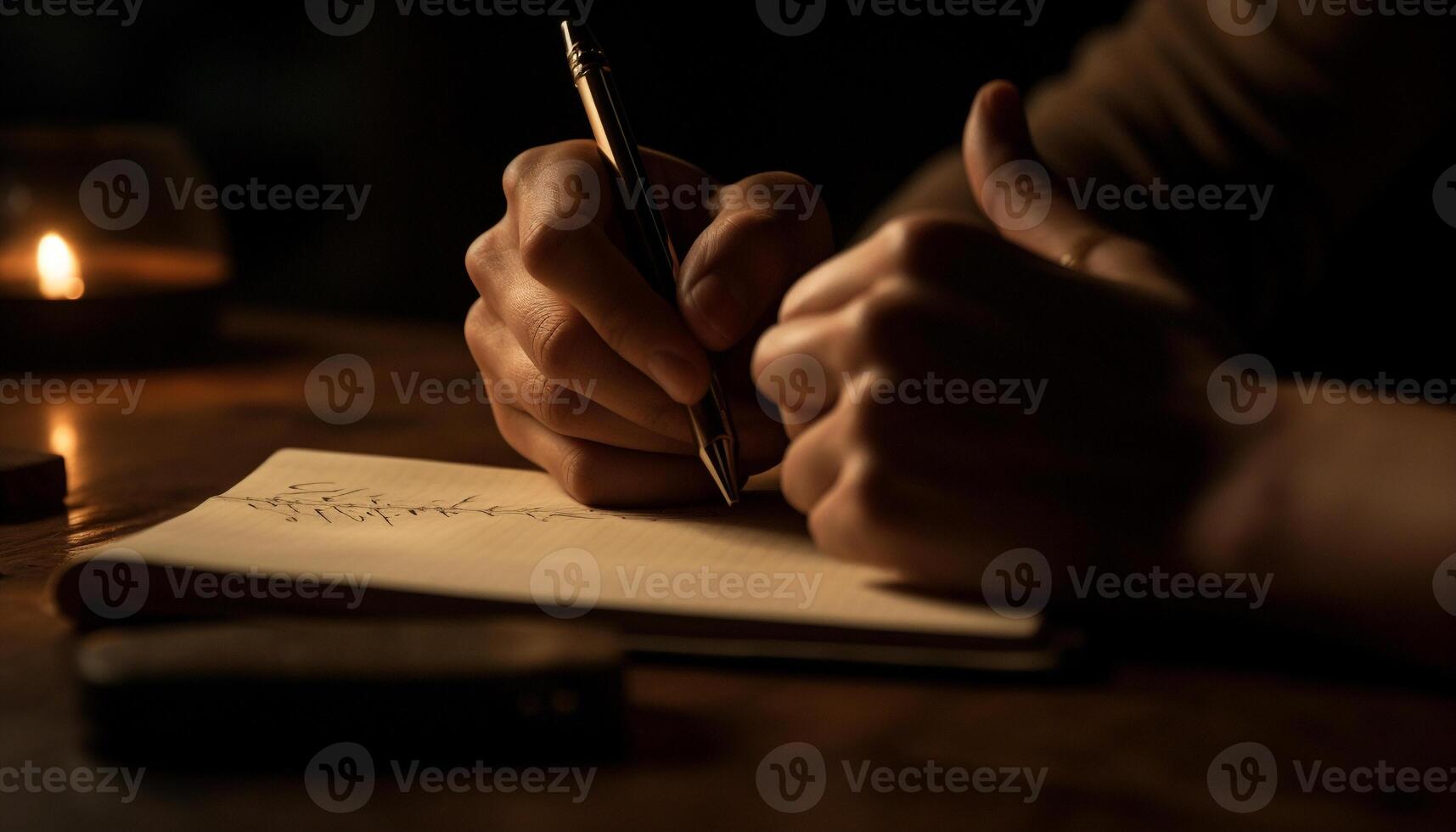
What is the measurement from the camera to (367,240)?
180cm

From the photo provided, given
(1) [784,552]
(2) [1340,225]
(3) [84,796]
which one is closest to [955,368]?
(1) [784,552]

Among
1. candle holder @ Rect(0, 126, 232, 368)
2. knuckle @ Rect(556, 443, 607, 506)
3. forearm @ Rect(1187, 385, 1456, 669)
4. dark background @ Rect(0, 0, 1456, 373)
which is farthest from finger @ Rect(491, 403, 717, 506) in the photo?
dark background @ Rect(0, 0, 1456, 373)

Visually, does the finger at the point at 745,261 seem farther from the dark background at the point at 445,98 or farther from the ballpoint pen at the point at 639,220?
the dark background at the point at 445,98

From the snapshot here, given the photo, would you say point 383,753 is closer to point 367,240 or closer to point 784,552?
point 784,552

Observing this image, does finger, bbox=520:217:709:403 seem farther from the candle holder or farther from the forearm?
the candle holder

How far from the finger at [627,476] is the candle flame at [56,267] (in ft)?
2.09

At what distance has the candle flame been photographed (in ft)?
3.47

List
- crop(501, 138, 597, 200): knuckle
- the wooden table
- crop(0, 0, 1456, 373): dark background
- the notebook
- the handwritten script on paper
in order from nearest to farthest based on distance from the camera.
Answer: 1. the wooden table
2. the notebook
3. the handwritten script on paper
4. crop(501, 138, 597, 200): knuckle
5. crop(0, 0, 1456, 373): dark background

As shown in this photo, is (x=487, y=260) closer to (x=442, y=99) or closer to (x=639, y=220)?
Answer: (x=639, y=220)

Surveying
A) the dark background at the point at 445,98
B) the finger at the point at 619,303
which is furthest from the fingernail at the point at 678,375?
the dark background at the point at 445,98

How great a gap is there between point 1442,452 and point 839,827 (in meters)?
0.31

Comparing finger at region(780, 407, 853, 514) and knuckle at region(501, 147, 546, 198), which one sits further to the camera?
knuckle at region(501, 147, 546, 198)

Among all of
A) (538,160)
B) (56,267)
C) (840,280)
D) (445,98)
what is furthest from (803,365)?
(445,98)

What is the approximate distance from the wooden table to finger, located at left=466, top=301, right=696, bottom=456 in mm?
227
